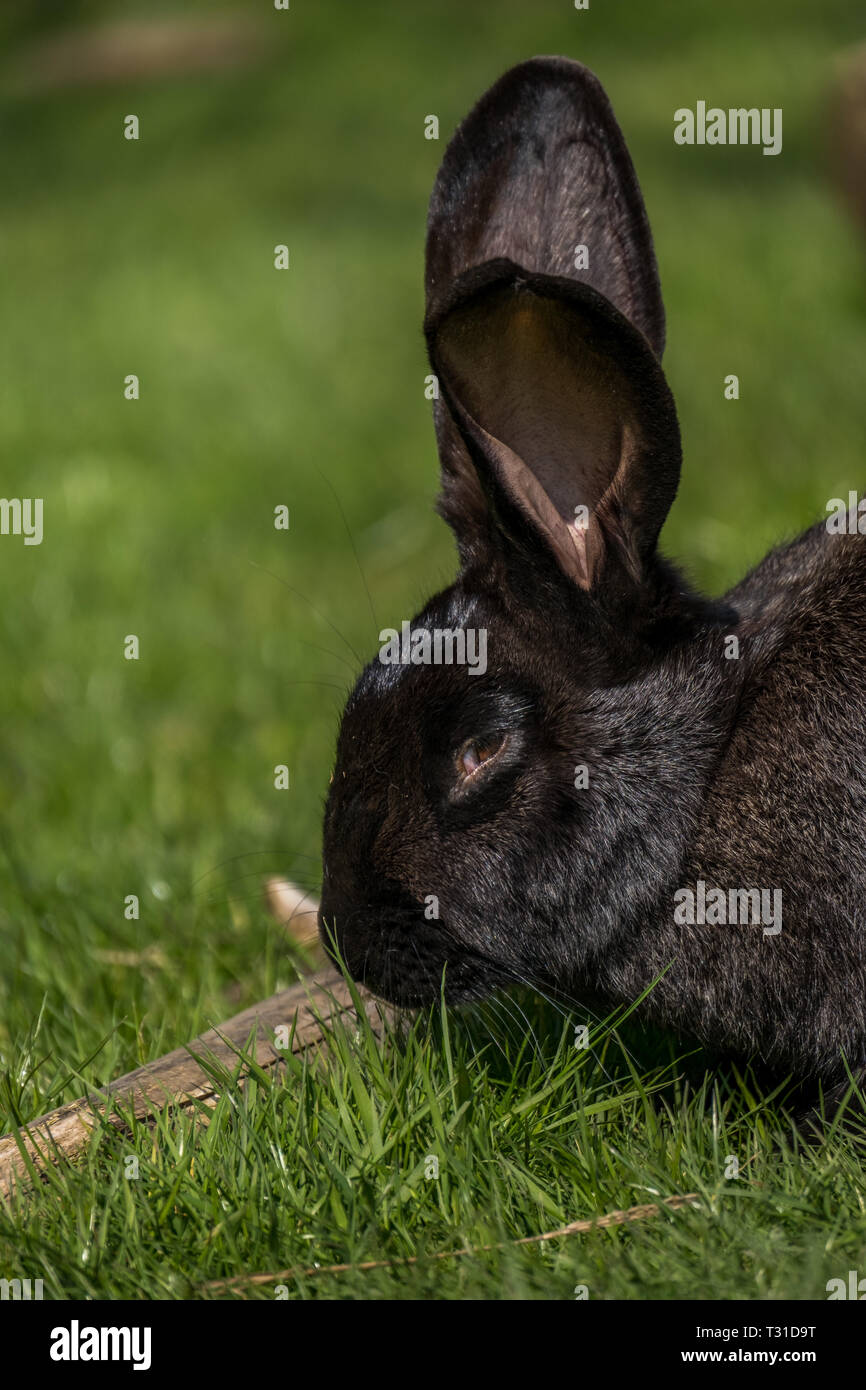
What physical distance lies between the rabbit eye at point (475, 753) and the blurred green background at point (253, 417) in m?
0.78

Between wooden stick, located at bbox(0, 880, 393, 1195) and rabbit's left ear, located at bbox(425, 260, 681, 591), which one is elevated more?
rabbit's left ear, located at bbox(425, 260, 681, 591)

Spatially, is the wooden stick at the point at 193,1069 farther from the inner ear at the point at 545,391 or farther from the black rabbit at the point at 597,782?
the inner ear at the point at 545,391

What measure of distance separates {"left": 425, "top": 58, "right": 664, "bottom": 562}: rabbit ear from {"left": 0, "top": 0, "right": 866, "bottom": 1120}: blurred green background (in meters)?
0.67

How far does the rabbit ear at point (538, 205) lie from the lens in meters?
3.46

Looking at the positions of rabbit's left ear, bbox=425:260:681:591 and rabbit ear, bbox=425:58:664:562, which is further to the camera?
rabbit ear, bbox=425:58:664:562

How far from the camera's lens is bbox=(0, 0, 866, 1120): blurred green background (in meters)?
4.90

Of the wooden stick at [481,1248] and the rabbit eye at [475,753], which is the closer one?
the wooden stick at [481,1248]

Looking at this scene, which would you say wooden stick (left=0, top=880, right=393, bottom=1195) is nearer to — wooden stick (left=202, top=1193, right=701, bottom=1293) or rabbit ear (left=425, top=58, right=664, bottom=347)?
wooden stick (left=202, top=1193, right=701, bottom=1293)

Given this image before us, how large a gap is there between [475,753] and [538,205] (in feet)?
4.01

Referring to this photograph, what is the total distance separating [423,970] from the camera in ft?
10.9

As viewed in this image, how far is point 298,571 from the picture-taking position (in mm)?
8031

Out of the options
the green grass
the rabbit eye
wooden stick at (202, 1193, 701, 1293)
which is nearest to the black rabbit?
the rabbit eye

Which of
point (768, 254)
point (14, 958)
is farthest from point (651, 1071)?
point (768, 254)

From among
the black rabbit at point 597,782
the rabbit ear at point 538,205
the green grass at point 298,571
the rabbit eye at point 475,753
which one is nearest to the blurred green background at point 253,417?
the green grass at point 298,571
